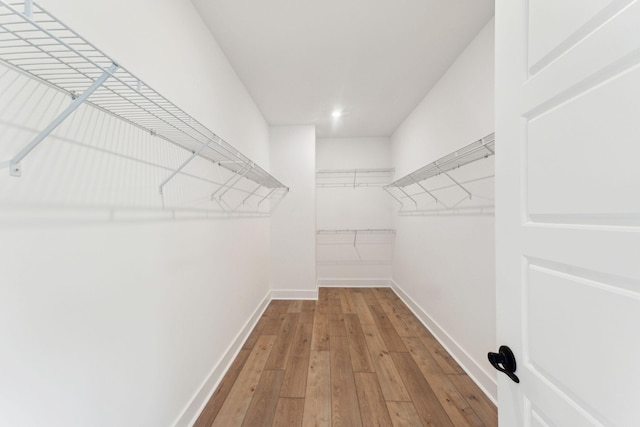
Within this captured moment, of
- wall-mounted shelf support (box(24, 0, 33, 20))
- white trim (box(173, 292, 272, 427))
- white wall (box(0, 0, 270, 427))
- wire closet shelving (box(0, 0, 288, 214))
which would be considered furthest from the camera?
white trim (box(173, 292, 272, 427))

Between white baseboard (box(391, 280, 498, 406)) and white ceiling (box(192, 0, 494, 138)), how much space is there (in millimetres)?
2305

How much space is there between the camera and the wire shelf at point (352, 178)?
13.5 feet

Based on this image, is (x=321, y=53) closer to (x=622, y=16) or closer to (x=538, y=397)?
(x=622, y=16)

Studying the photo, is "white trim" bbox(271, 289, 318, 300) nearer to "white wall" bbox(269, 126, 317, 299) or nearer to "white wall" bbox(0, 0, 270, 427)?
"white wall" bbox(269, 126, 317, 299)

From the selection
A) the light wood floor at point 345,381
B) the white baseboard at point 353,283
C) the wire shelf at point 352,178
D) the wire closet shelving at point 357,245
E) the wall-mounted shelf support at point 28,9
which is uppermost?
the wire shelf at point 352,178

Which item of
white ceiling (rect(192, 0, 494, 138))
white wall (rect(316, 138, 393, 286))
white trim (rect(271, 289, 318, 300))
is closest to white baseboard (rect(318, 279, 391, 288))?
white wall (rect(316, 138, 393, 286))

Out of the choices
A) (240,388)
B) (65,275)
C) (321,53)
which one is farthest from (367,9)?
Result: (240,388)

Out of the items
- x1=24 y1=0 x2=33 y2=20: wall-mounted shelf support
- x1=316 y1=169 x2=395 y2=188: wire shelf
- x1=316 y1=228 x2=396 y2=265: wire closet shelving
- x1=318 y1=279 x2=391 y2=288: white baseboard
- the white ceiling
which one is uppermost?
the white ceiling

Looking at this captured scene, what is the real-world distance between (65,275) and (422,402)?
1.94 m

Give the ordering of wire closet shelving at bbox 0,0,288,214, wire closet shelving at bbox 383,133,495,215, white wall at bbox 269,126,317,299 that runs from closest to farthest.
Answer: wire closet shelving at bbox 0,0,288,214
wire closet shelving at bbox 383,133,495,215
white wall at bbox 269,126,317,299

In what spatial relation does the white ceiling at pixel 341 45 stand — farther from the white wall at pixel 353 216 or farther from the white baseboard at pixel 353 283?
the white baseboard at pixel 353 283

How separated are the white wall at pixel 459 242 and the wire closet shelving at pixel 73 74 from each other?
166 cm

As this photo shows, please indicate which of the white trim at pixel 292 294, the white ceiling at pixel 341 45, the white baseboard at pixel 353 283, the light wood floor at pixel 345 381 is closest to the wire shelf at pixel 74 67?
the white ceiling at pixel 341 45

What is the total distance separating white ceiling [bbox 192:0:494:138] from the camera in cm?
158
